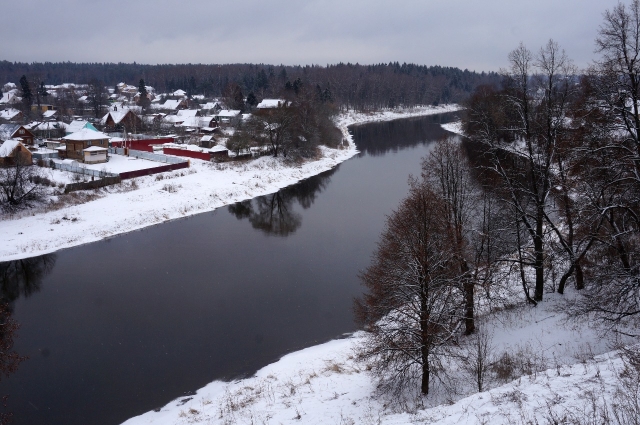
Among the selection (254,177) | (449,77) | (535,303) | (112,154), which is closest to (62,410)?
(535,303)

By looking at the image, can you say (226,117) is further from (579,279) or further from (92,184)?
(579,279)

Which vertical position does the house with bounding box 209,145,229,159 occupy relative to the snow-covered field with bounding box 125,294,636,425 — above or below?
above

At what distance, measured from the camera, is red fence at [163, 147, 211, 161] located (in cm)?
4000

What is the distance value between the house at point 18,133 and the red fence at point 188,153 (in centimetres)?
1492

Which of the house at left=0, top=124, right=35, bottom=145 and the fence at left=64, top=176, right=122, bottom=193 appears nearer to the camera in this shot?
the fence at left=64, top=176, right=122, bottom=193

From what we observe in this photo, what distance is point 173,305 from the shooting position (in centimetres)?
1557

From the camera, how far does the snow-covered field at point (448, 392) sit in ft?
22.1

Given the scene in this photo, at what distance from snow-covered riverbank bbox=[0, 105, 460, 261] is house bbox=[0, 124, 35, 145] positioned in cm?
1969

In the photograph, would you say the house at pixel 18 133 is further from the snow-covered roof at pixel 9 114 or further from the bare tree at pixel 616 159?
the bare tree at pixel 616 159

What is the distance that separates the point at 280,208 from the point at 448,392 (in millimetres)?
20844

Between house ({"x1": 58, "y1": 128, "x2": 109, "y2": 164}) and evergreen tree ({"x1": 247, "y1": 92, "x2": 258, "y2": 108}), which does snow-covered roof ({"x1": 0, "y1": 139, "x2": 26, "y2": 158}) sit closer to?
house ({"x1": 58, "y1": 128, "x2": 109, "y2": 164})

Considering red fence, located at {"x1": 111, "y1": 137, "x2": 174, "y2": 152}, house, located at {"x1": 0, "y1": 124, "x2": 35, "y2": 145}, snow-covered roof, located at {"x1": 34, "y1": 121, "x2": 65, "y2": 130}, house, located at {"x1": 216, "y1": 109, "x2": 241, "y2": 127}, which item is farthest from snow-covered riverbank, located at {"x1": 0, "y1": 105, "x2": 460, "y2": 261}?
snow-covered roof, located at {"x1": 34, "y1": 121, "x2": 65, "y2": 130}

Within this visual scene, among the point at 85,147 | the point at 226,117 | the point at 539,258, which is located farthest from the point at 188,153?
the point at 539,258

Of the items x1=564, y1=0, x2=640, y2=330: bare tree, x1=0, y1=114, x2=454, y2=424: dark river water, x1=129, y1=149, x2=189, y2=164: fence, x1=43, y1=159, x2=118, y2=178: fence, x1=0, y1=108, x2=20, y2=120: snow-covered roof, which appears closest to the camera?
x1=564, y1=0, x2=640, y2=330: bare tree
